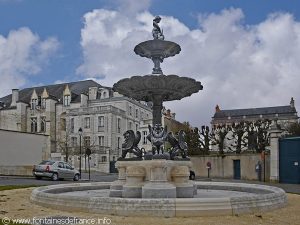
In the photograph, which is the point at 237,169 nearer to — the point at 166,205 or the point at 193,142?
the point at 193,142

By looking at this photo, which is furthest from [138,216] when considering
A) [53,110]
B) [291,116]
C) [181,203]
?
[291,116]

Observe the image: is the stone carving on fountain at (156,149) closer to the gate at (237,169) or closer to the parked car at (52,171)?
the parked car at (52,171)

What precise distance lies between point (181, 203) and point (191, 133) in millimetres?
36275

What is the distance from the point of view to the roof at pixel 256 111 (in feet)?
322

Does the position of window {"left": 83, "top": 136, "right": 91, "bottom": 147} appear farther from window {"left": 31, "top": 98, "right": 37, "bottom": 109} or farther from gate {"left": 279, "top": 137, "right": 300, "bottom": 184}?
gate {"left": 279, "top": 137, "right": 300, "bottom": 184}

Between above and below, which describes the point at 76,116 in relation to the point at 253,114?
below

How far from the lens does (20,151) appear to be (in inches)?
1362

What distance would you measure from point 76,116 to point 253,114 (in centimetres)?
5412

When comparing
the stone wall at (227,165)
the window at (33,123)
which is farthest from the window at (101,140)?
the stone wall at (227,165)

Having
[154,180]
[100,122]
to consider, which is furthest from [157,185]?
[100,122]

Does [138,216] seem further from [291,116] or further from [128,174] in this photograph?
[291,116]

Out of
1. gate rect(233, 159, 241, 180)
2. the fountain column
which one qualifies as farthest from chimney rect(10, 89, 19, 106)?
the fountain column

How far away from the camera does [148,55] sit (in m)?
13.6

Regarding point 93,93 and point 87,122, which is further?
point 93,93
